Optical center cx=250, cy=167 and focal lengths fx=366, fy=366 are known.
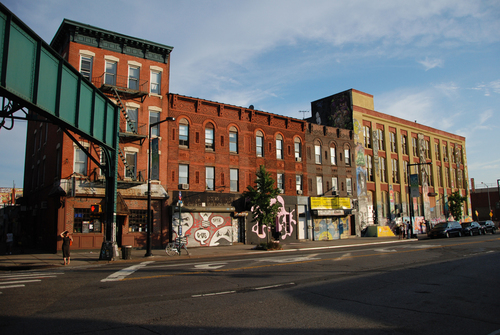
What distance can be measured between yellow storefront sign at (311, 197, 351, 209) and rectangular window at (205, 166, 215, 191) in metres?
11.2

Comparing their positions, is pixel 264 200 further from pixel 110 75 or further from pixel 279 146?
pixel 110 75

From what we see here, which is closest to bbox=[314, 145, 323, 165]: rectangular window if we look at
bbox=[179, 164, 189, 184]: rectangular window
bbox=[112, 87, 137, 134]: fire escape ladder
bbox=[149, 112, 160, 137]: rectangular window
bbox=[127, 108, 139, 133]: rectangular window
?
bbox=[179, 164, 189, 184]: rectangular window

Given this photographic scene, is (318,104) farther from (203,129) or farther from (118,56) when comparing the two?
(118,56)

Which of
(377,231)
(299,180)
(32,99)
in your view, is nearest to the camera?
(32,99)

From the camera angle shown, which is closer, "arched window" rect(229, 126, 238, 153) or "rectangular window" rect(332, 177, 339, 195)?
"arched window" rect(229, 126, 238, 153)

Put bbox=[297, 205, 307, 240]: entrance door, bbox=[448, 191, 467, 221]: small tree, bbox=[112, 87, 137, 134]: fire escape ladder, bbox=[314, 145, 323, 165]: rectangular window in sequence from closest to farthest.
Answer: bbox=[112, 87, 137, 134]: fire escape ladder < bbox=[297, 205, 307, 240]: entrance door < bbox=[314, 145, 323, 165]: rectangular window < bbox=[448, 191, 467, 221]: small tree

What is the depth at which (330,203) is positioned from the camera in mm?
38062

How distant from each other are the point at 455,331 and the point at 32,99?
1338cm

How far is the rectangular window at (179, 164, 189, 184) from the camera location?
1142 inches

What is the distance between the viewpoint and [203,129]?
30391 mm

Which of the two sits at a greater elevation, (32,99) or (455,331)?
(32,99)

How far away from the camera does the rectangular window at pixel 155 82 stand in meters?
28.6

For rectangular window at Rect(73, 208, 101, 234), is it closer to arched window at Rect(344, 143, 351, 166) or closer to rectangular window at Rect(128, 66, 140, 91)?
rectangular window at Rect(128, 66, 140, 91)

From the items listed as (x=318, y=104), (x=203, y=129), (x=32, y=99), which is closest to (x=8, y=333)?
(x=32, y=99)
